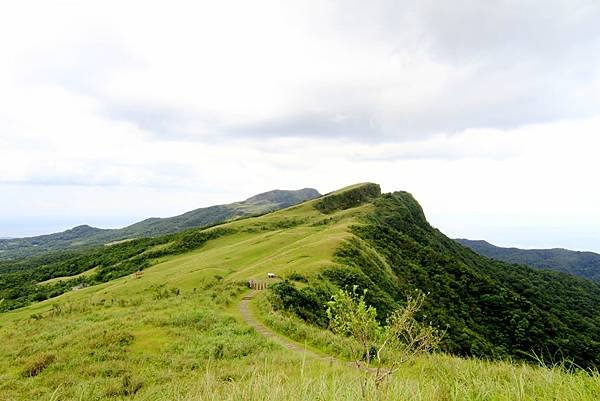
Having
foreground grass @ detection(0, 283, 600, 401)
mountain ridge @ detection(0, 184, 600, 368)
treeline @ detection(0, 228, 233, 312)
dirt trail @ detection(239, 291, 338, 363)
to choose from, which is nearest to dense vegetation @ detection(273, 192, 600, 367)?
mountain ridge @ detection(0, 184, 600, 368)

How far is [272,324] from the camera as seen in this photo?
1830 cm

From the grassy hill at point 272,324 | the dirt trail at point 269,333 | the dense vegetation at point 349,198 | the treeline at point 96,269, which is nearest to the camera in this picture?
the grassy hill at point 272,324

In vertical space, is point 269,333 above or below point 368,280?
above

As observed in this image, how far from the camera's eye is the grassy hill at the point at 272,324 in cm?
456

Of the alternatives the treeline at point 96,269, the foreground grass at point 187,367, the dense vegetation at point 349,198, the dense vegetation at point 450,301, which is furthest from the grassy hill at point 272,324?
the dense vegetation at point 349,198

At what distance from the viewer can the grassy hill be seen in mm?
4562

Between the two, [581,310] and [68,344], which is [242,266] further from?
[581,310]

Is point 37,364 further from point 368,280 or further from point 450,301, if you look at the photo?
point 450,301

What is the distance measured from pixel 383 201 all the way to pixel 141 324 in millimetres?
80914

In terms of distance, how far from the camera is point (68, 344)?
48.8ft

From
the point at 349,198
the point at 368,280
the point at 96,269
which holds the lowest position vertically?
the point at 368,280

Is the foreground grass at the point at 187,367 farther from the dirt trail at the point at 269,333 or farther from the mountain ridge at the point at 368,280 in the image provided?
the mountain ridge at the point at 368,280

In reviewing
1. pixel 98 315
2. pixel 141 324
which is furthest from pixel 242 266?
pixel 141 324

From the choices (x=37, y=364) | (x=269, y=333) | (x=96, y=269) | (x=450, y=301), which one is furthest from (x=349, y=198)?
(x=37, y=364)
